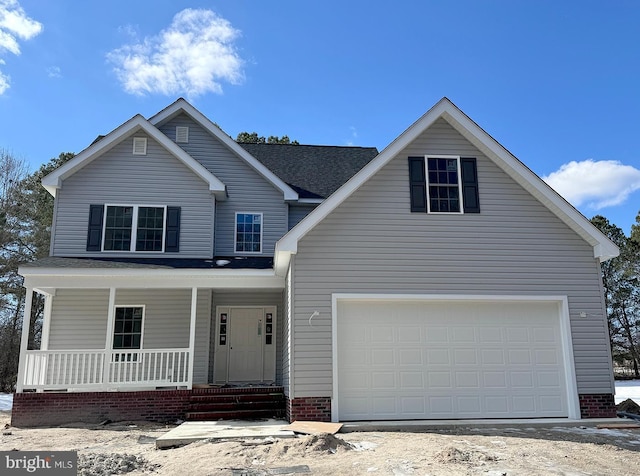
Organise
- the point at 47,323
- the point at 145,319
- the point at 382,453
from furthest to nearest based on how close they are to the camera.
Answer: the point at 145,319
the point at 47,323
the point at 382,453

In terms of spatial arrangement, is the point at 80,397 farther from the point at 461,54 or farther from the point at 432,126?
the point at 461,54

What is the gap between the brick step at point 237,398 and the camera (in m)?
10.6

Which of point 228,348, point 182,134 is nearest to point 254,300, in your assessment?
point 228,348

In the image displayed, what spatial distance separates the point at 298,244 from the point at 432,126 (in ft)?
12.8

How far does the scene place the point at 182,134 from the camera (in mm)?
14758

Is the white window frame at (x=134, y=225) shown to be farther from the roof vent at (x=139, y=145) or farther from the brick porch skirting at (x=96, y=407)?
Result: the brick porch skirting at (x=96, y=407)

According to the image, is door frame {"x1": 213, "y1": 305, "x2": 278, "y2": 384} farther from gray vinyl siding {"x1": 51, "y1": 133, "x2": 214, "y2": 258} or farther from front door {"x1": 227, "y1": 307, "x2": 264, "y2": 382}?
gray vinyl siding {"x1": 51, "y1": 133, "x2": 214, "y2": 258}

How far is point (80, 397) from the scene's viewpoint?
10609mm

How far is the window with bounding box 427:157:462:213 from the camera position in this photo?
10.3m

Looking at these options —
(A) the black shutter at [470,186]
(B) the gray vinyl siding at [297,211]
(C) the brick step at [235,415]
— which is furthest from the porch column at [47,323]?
(A) the black shutter at [470,186]

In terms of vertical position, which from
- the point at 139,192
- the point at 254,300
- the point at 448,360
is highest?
the point at 139,192

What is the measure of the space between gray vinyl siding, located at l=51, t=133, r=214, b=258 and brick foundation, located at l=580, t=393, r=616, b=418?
922 cm

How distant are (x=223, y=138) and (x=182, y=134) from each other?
1.28 metres

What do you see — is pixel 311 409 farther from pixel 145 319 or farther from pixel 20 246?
pixel 20 246
